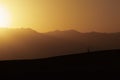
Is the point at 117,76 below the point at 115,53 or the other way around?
below

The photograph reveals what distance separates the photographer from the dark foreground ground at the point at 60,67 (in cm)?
2910

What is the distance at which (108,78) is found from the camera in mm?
27781

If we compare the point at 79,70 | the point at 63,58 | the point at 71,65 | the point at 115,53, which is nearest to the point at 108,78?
the point at 79,70

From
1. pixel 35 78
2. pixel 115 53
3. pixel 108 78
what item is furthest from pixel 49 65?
pixel 115 53

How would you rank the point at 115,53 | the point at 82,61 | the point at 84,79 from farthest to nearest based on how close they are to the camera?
the point at 115,53
the point at 82,61
the point at 84,79

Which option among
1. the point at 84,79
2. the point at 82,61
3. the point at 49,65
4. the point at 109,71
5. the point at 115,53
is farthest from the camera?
the point at 115,53

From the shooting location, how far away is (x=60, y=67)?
3181 centimetres

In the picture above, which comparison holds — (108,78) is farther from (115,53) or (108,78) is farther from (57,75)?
(115,53)

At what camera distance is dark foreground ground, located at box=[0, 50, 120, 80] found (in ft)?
95.5

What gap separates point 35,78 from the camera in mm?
28141

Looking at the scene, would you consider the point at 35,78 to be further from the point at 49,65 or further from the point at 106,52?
the point at 106,52

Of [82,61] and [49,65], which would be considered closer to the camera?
[49,65]

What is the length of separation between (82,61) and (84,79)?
→ 7232 mm

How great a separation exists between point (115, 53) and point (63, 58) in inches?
259
